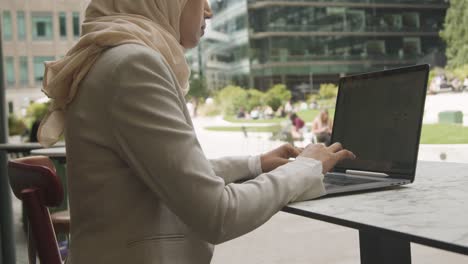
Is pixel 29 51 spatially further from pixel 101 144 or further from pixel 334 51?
pixel 101 144

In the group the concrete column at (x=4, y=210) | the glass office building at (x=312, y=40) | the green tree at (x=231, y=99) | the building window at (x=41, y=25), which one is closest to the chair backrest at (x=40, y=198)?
the concrete column at (x=4, y=210)

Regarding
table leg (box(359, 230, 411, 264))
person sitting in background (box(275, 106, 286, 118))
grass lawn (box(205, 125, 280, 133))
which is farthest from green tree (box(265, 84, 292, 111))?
table leg (box(359, 230, 411, 264))

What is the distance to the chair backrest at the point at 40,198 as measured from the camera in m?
1.09

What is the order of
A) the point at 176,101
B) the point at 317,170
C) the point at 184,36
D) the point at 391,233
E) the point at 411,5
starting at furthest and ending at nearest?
the point at 411,5, the point at 184,36, the point at 317,170, the point at 176,101, the point at 391,233

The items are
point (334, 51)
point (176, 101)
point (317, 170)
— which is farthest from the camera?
point (334, 51)

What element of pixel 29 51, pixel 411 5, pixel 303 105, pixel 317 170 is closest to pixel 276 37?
pixel 303 105

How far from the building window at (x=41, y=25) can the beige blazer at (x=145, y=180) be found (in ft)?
16.2

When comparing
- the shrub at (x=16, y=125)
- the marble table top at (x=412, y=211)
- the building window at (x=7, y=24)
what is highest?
the marble table top at (x=412, y=211)

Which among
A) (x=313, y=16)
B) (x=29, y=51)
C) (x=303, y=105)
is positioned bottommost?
(x=303, y=105)

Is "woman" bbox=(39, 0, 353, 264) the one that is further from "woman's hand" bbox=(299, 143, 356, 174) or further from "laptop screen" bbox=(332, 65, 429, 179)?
"laptop screen" bbox=(332, 65, 429, 179)

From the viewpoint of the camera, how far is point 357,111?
1375mm

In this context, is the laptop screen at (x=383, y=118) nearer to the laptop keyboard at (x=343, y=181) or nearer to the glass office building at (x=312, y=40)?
the laptop keyboard at (x=343, y=181)

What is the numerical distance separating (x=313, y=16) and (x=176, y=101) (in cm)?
458

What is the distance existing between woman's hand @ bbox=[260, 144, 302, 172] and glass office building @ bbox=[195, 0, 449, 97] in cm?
289
